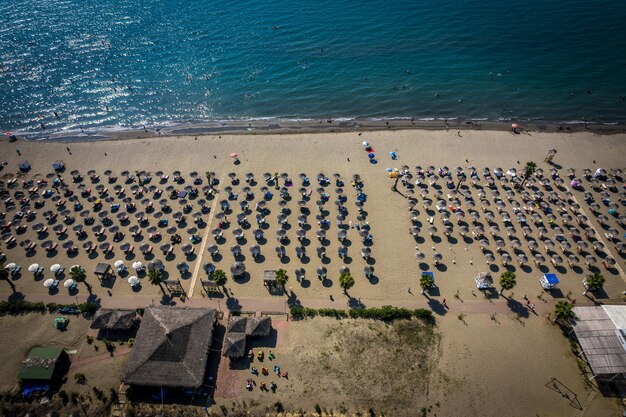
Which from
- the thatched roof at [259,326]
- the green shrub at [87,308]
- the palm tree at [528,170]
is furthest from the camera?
the palm tree at [528,170]

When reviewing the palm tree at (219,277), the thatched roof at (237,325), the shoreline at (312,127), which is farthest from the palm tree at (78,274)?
the shoreline at (312,127)

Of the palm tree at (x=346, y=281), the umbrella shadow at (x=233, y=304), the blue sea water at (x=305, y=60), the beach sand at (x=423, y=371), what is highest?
the blue sea water at (x=305, y=60)

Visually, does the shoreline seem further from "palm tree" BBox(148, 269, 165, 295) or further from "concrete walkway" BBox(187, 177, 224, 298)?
"palm tree" BBox(148, 269, 165, 295)

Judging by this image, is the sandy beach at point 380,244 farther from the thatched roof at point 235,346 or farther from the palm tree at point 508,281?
the palm tree at point 508,281

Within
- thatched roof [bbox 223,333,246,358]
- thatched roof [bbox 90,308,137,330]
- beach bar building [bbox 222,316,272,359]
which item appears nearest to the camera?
thatched roof [bbox 223,333,246,358]

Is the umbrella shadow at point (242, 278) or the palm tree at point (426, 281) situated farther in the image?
the umbrella shadow at point (242, 278)

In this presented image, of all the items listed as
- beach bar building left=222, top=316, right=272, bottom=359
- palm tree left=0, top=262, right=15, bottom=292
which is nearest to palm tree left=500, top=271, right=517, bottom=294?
beach bar building left=222, top=316, right=272, bottom=359
